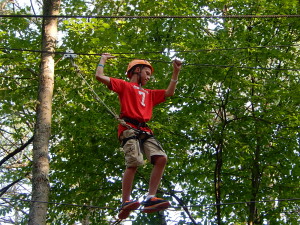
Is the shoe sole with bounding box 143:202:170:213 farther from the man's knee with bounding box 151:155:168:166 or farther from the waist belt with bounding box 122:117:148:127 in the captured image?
the waist belt with bounding box 122:117:148:127

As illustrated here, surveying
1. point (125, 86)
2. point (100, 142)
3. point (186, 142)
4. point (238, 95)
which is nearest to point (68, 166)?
point (100, 142)

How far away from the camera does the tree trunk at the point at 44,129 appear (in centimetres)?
646

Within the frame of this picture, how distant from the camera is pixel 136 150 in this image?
4.88m

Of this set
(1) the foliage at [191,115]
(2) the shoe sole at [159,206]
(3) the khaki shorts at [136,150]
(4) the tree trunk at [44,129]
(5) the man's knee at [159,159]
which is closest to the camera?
(2) the shoe sole at [159,206]

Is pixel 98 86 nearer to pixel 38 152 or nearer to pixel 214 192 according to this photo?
pixel 38 152

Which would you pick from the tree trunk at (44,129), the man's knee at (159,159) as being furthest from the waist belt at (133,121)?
the tree trunk at (44,129)

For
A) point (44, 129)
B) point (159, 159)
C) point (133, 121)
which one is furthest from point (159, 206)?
point (44, 129)

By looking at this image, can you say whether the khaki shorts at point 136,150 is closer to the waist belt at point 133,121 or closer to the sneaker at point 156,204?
the waist belt at point 133,121

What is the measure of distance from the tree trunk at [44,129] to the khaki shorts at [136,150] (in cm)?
176

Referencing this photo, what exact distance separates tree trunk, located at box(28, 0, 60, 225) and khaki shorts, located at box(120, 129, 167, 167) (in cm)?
176

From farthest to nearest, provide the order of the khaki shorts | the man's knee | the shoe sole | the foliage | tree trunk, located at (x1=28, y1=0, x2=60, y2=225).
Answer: the foliage, tree trunk, located at (x1=28, y1=0, x2=60, y2=225), the man's knee, the khaki shorts, the shoe sole

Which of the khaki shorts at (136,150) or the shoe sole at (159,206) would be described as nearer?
the shoe sole at (159,206)

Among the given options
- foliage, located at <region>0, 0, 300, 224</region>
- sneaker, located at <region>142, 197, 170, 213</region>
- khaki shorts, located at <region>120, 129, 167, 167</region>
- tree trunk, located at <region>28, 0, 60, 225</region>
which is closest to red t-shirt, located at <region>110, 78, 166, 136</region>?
khaki shorts, located at <region>120, 129, 167, 167</region>

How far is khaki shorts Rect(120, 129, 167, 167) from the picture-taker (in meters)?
4.84
